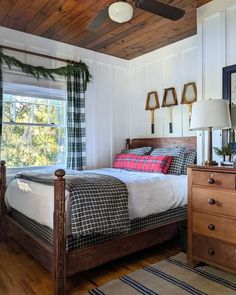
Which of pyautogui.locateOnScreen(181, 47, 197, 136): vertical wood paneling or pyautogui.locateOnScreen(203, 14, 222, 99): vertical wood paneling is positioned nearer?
pyautogui.locateOnScreen(203, 14, 222, 99): vertical wood paneling

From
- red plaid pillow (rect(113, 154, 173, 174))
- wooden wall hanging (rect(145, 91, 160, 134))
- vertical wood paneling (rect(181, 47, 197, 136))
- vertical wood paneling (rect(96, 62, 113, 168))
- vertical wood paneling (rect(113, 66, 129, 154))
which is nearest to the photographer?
red plaid pillow (rect(113, 154, 173, 174))

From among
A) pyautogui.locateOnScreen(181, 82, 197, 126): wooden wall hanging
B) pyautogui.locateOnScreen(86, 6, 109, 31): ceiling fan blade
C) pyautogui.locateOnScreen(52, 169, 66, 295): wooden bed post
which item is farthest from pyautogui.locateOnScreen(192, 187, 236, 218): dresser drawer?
pyautogui.locateOnScreen(86, 6, 109, 31): ceiling fan blade

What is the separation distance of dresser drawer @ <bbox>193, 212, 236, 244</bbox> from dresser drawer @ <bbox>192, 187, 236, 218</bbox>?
55 millimetres

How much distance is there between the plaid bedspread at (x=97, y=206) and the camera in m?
1.96

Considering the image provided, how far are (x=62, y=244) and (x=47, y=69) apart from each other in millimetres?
2589

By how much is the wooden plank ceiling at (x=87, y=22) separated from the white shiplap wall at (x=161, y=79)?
0.54ft

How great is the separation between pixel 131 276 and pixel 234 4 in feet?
9.47

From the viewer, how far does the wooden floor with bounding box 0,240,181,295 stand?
2.01m

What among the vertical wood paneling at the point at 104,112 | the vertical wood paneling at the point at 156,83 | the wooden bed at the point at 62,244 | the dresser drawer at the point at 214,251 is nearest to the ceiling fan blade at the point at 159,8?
the wooden bed at the point at 62,244

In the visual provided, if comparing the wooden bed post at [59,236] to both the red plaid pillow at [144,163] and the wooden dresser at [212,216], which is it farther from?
the red plaid pillow at [144,163]

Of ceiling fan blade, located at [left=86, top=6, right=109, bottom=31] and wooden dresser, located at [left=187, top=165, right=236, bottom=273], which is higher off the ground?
ceiling fan blade, located at [left=86, top=6, right=109, bottom=31]

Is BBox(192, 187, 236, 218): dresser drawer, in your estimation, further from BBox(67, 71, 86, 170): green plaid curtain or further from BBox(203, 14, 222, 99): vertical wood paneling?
BBox(67, 71, 86, 170): green plaid curtain

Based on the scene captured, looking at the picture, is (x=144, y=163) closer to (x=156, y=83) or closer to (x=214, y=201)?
(x=214, y=201)

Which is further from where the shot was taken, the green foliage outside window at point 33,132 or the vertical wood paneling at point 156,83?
the vertical wood paneling at point 156,83
